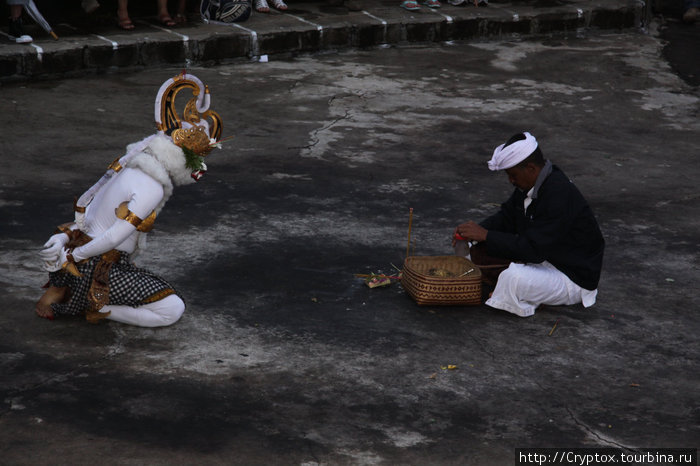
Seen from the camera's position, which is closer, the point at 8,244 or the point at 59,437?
the point at 59,437

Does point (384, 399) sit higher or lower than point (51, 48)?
lower

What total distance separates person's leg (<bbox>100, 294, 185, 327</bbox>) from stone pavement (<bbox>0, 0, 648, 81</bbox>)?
5.70 meters

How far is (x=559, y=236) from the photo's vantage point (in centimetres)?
575

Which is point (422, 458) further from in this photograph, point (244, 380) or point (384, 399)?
point (244, 380)

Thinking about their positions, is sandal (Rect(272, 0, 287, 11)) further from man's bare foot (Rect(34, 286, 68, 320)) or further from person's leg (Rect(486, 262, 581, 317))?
man's bare foot (Rect(34, 286, 68, 320))

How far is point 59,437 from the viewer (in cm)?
426

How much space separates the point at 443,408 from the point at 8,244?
3.35 metres

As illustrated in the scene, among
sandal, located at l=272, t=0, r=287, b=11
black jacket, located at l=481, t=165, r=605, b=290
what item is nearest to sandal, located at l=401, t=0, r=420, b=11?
sandal, located at l=272, t=0, r=287, b=11

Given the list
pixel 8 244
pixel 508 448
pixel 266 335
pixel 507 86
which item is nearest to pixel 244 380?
pixel 266 335

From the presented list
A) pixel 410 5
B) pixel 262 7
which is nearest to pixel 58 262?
pixel 262 7

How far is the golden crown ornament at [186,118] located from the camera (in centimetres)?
523

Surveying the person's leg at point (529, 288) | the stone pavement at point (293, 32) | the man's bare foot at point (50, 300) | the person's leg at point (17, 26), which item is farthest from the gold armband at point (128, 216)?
the person's leg at point (17, 26)

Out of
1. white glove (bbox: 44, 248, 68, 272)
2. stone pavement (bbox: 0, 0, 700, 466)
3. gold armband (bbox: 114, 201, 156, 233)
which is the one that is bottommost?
stone pavement (bbox: 0, 0, 700, 466)

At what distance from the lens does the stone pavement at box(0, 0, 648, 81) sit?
10.5 m
